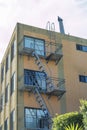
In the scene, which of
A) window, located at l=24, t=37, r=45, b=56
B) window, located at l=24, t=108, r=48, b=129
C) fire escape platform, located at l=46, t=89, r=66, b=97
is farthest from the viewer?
window, located at l=24, t=37, r=45, b=56

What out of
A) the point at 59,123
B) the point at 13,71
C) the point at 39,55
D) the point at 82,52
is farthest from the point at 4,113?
the point at 59,123

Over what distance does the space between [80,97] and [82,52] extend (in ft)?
19.2

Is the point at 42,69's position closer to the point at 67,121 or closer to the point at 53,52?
the point at 53,52

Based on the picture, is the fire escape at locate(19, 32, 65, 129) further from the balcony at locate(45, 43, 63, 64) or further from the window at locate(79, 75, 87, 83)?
the window at locate(79, 75, 87, 83)

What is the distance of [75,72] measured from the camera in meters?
36.2

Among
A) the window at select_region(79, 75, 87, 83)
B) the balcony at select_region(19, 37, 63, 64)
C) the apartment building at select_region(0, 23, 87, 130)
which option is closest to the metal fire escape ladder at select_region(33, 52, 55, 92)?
the apartment building at select_region(0, 23, 87, 130)

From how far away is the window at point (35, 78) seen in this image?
32.3m

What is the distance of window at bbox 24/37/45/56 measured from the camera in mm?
34062

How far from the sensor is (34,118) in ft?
102

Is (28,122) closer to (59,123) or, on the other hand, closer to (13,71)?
(13,71)

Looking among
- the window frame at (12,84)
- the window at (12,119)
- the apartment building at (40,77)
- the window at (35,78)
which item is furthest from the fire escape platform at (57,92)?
the window at (12,119)

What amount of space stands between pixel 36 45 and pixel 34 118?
26.3 ft

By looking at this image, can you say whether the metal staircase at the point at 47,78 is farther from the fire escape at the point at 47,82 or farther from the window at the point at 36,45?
the window at the point at 36,45

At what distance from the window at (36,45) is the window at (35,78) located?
2.40 m
